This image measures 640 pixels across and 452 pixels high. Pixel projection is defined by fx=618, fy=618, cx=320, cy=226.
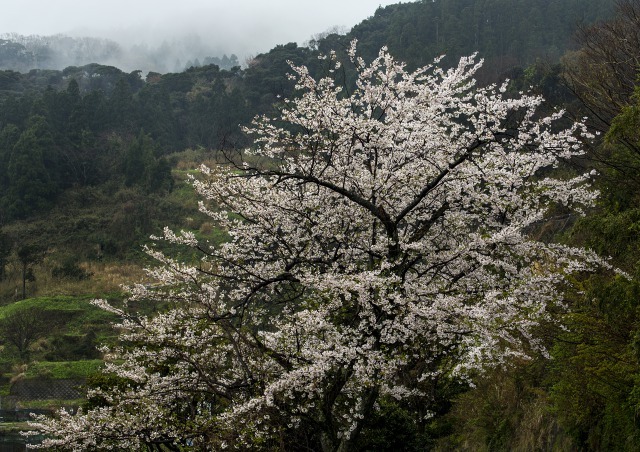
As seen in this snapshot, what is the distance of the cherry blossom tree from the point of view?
305 inches

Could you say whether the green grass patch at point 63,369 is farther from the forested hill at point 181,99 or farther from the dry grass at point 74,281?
the forested hill at point 181,99

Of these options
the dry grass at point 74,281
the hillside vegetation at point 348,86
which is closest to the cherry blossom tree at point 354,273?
the hillside vegetation at point 348,86

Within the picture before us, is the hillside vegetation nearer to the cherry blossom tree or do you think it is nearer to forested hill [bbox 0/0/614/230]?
forested hill [bbox 0/0/614/230]

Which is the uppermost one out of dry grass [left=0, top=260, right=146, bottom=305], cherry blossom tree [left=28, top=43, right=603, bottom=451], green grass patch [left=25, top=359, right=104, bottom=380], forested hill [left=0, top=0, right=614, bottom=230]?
forested hill [left=0, top=0, right=614, bottom=230]

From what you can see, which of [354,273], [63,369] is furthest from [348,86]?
[354,273]

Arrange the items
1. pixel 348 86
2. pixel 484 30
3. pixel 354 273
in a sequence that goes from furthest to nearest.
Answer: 1. pixel 484 30
2. pixel 348 86
3. pixel 354 273

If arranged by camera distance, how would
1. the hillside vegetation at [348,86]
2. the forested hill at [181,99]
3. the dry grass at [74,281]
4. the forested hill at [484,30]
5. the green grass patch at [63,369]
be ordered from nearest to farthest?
the hillside vegetation at [348,86] < the green grass patch at [63,369] < the dry grass at [74,281] < the forested hill at [181,99] < the forested hill at [484,30]

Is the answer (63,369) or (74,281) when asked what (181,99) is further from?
(63,369)

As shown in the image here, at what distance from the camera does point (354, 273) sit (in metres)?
8.30

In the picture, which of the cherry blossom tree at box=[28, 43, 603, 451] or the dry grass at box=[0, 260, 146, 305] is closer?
the cherry blossom tree at box=[28, 43, 603, 451]

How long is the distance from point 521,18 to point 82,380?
5635cm

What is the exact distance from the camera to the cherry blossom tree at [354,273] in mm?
7738

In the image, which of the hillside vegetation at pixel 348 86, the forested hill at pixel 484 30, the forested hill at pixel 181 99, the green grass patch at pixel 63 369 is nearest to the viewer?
the hillside vegetation at pixel 348 86

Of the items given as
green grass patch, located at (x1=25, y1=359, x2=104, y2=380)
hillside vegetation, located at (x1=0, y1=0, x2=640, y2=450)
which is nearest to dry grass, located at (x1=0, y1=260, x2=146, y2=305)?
hillside vegetation, located at (x1=0, y1=0, x2=640, y2=450)
